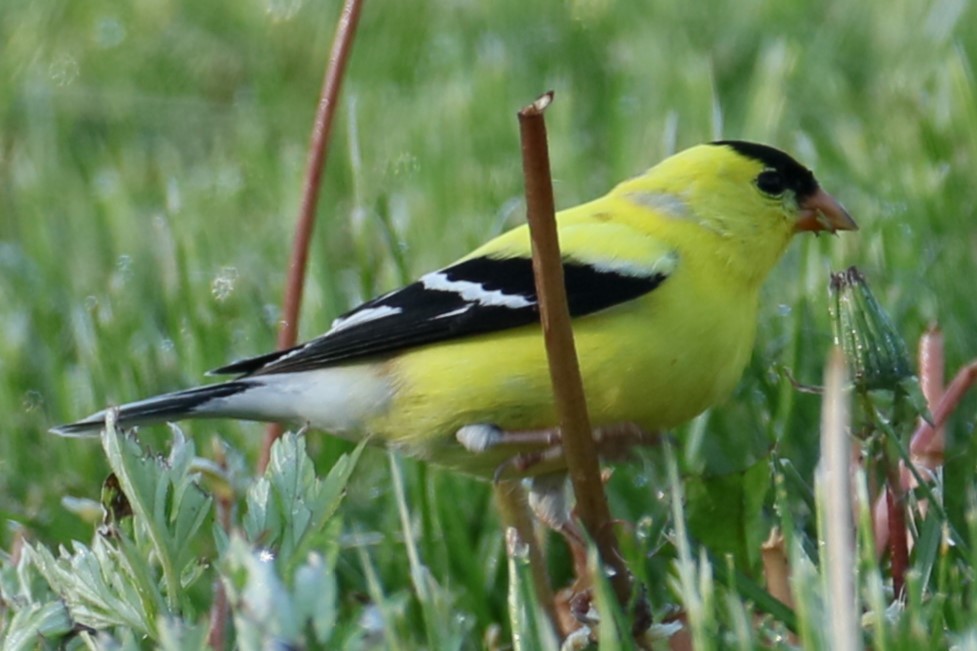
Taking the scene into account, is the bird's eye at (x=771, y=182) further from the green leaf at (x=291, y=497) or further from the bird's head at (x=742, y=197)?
the green leaf at (x=291, y=497)

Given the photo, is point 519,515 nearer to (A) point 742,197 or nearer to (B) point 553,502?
(B) point 553,502

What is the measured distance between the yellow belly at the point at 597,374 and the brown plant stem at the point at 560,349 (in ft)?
0.82

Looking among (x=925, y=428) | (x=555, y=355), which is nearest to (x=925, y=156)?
(x=925, y=428)

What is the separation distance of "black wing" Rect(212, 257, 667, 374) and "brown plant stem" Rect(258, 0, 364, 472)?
11 centimetres

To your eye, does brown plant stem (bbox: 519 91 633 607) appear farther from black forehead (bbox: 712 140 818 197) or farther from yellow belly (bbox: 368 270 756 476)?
black forehead (bbox: 712 140 818 197)

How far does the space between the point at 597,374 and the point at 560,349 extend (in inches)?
15.0

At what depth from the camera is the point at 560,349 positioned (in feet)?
3.60

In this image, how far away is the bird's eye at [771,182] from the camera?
6.02 ft

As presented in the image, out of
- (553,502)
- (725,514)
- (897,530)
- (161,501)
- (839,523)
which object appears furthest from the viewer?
(553,502)

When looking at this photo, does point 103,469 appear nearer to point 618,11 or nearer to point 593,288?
point 593,288

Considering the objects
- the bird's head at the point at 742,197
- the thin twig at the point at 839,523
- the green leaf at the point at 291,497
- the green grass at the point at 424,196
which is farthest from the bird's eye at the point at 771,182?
the thin twig at the point at 839,523

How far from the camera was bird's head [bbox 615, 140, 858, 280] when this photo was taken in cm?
177

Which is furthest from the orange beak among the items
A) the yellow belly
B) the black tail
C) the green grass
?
the black tail

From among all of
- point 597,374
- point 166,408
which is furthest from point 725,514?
point 166,408
